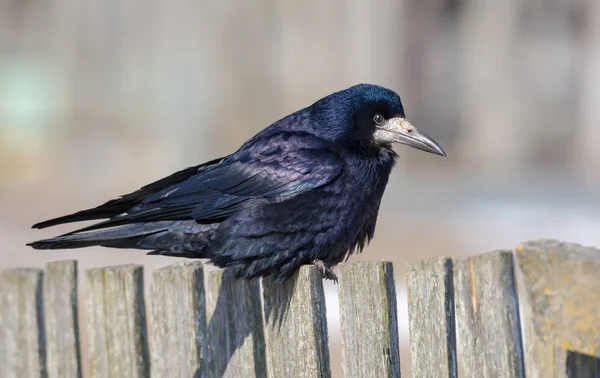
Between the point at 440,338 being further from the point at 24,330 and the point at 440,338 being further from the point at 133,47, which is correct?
the point at 133,47

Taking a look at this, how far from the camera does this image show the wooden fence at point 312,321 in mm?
3254

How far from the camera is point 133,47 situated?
15453 millimetres

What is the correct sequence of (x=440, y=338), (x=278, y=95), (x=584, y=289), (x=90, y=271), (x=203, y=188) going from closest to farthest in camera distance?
(x=584, y=289) → (x=440, y=338) → (x=90, y=271) → (x=203, y=188) → (x=278, y=95)

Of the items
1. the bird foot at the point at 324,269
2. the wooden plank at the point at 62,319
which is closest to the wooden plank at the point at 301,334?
the wooden plank at the point at 62,319

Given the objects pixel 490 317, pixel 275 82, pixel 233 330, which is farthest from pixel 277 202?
pixel 275 82

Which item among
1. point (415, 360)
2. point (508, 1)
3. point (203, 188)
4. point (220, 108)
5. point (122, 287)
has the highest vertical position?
point (508, 1)

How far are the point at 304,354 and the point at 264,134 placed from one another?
1.84m

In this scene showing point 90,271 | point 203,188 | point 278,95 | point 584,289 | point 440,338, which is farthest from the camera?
point 278,95

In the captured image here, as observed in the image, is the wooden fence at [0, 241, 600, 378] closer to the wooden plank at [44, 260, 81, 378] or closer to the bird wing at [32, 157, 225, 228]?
the wooden plank at [44, 260, 81, 378]

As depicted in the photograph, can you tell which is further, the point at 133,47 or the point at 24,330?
the point at 133,47

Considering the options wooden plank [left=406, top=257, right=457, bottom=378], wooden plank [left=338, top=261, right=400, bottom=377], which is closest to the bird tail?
wooden plank [left=338, top=261, right=400, bottom=377]

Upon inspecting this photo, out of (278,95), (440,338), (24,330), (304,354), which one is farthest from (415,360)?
(278,95)

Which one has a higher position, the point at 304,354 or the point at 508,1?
the point at 508,1

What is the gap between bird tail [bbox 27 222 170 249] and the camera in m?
4.48
